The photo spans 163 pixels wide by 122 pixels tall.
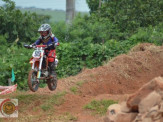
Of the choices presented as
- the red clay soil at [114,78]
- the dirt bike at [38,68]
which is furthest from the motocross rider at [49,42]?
the red clay soil at [114,78]

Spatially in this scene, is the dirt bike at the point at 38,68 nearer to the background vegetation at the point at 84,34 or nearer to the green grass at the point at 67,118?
the green grass at the point at 67,118

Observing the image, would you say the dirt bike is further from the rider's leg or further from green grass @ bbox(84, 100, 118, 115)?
green grass @ bbox(84, 100, 118, 115)

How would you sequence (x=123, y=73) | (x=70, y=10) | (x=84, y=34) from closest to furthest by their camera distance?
(x=123, y=73)
(x=84, y=34)
(x=70, y=10)

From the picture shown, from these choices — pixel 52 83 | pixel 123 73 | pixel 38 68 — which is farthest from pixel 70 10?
pixel 38 68

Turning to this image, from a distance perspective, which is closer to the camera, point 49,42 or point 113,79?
point 49,42

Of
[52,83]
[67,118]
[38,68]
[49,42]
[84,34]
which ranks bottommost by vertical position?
[67,118]

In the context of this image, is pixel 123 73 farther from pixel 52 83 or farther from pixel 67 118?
pixel 67 118

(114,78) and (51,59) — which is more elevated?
(51,59)

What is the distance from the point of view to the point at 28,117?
30.6ft

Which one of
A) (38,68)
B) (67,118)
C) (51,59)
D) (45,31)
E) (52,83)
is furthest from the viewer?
(52,83)

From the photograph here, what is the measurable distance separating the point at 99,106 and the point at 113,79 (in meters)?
2.99

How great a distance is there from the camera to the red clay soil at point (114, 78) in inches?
→ 409

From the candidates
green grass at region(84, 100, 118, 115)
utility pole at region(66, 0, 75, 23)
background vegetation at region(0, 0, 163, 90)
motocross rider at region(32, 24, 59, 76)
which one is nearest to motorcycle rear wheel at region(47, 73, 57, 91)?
motocross rider at region(32, 24, 59, 76)

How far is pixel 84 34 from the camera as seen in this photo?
16016mm
